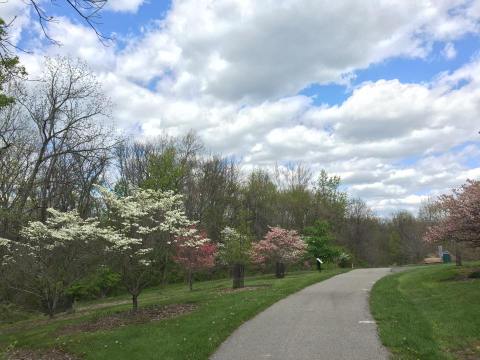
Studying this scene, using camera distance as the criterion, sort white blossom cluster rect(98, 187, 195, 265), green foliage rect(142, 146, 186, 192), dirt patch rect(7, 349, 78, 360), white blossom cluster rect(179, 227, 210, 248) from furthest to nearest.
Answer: green foliage rect(142, 146, 186, 192)
white blossom cluster rect(179, 227, 210, 248)
white blossom cluster rect(98, 187, 195, 265)
dirt patch rect(7, 349, 78, 360)

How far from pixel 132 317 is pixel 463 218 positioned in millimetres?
11570

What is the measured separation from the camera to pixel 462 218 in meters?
15.1

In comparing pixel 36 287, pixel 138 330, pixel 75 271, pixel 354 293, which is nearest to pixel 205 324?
pixel 138 330

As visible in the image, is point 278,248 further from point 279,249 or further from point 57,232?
point 57,232

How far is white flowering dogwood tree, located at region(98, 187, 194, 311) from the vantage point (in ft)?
47.9

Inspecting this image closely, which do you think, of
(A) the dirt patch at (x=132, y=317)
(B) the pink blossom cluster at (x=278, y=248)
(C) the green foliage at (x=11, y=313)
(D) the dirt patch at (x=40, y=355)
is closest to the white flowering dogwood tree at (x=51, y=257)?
(A) the dirt patch at (x=132, y=317)

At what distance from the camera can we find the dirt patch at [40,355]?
379 inches

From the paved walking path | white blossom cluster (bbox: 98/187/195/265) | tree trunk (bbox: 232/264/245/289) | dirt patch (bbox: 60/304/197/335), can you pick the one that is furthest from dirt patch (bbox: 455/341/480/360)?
tree trunk (bbox: 232/264/245/289)

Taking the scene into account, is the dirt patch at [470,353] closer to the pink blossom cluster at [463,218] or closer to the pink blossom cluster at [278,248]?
the pink blossom cluster at [463,218]

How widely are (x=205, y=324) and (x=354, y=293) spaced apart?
678cm

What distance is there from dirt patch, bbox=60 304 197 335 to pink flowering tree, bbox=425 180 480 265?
9.35 meters

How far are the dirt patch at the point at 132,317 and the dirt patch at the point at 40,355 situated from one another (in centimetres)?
193

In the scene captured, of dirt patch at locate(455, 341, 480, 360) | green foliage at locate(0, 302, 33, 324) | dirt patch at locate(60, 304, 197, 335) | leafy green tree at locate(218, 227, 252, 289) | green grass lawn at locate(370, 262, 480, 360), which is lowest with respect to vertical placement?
green foliage at locate(0, 302, 33, 324)

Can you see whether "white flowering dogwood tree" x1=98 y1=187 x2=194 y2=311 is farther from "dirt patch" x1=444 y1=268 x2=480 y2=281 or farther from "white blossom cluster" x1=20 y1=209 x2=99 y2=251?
"dirt patch" x1=444 y1=268 x2=480 y2=281
